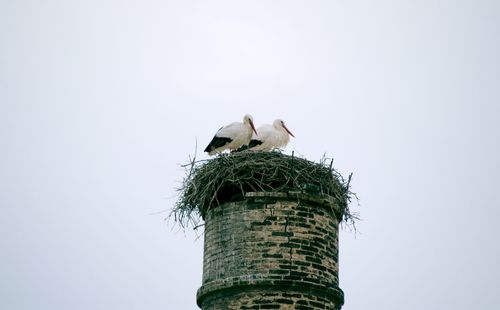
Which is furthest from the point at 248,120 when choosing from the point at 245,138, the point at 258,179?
the point at 258,179

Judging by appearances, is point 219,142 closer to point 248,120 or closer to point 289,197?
point 248,120

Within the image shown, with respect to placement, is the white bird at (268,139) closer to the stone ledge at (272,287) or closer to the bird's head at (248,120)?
the bird's head at (248,120)

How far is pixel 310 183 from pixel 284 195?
0.47 m

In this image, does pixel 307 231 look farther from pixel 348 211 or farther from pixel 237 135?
pixel 237 135

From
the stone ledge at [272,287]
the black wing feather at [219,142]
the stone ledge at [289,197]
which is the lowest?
the stone ledge at [272,287]

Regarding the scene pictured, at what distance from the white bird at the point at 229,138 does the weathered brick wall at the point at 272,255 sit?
3.08 metres

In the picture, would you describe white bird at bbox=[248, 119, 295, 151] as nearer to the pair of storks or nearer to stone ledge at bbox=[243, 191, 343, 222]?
the pair of storks

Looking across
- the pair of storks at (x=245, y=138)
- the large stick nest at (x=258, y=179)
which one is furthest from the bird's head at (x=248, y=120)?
the large stick nest at (x=258, y=179)

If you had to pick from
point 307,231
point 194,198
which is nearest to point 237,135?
point 194,198

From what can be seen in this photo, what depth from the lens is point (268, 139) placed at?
13289 mm

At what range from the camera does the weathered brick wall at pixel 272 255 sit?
9.49 metres

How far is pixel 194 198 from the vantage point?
35.6ft

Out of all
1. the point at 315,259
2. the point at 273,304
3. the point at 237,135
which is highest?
the point at 237,135

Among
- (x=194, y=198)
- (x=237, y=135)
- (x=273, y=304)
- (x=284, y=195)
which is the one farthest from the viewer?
(x=237, y=135)
